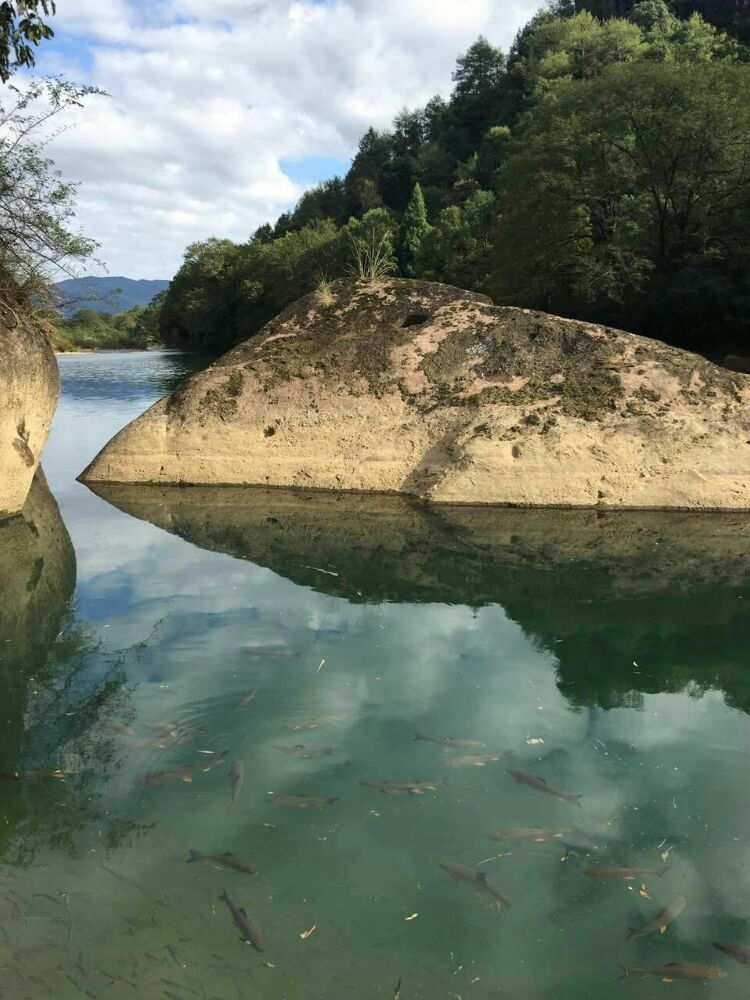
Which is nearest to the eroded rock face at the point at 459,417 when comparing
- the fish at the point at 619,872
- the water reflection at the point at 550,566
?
the water reflection at the point at 550,566

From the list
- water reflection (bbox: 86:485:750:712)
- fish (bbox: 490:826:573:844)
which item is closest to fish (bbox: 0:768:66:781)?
fish (bbox: 490:826:573:844)

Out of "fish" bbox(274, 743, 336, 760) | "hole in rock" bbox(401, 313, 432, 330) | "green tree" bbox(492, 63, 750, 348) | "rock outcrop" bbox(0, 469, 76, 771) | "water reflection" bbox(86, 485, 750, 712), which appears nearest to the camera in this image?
"fish" bbox(274, 743, 336, 760)

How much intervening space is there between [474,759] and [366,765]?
66 cm

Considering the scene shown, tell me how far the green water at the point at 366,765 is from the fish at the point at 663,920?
35mm

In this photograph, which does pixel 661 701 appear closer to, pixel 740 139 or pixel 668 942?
pixel 668 942

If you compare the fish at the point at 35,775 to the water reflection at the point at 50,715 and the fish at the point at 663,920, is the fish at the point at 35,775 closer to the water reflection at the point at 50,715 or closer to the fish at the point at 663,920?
A: the water reflection at the point at 50,715

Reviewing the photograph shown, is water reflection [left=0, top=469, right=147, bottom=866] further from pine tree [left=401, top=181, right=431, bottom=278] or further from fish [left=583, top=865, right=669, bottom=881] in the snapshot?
pine tree [left=401, top=181, right=431, bottom=278]

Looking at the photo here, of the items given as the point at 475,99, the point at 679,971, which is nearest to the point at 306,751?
the point at 679,971

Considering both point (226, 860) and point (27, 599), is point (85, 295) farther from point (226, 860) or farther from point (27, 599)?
point (226, 860)

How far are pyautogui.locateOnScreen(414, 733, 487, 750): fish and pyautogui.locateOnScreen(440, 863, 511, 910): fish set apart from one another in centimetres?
115

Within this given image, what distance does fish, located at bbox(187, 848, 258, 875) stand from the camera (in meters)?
4.00

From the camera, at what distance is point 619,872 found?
13.2 feet

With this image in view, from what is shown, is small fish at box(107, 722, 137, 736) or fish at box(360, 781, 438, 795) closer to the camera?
fish at box(360, 781, 438, 795)

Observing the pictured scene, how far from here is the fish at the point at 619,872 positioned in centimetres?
399
